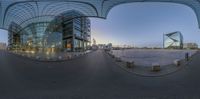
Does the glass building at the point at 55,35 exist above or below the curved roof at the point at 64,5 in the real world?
below

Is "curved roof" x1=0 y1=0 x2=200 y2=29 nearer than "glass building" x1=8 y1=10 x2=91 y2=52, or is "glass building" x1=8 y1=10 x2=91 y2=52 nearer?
"curved roof" x1=0 y1=0 x2=200 y2=29

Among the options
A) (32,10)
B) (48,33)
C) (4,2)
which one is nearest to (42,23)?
(48,33)

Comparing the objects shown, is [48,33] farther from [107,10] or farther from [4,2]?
[107,10]

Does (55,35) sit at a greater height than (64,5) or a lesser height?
lesser

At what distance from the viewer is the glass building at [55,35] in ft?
165

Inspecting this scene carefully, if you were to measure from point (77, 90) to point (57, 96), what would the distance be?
103cm

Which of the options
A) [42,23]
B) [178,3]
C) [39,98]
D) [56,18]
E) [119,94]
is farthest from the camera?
[42,23]

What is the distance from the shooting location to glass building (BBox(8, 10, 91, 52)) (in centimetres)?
5019

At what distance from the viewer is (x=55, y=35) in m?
60.8

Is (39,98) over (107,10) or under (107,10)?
under

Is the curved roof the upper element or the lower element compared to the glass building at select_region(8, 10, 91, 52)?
upper

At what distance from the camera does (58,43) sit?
6091 centimetres

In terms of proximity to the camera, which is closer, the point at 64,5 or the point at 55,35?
the point at 64,5

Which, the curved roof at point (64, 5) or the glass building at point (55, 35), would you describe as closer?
the curved roof at point (64, 5)
